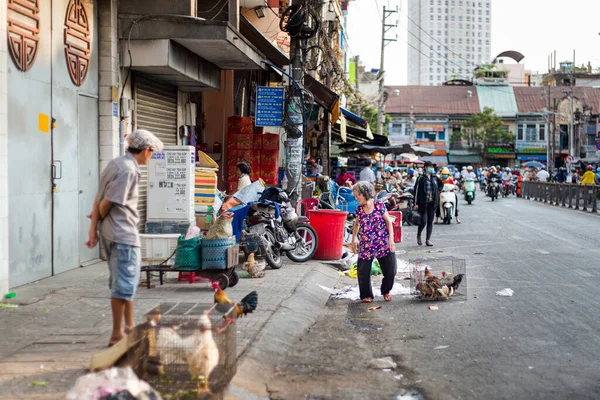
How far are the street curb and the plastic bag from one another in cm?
95

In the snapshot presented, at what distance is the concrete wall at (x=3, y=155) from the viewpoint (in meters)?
8.13

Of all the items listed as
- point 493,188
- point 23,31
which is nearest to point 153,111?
point 23,31

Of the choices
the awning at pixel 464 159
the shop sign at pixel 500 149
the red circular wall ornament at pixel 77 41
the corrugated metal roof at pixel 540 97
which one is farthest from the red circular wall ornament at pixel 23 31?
the corrugated metal roof at pixel 540 97

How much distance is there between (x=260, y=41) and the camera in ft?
57.8

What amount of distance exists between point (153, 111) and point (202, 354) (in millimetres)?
10415

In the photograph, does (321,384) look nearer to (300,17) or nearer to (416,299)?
(416,299)

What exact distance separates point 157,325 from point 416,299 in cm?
539

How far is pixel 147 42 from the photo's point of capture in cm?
1247

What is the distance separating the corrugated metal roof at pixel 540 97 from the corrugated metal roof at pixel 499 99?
741mm

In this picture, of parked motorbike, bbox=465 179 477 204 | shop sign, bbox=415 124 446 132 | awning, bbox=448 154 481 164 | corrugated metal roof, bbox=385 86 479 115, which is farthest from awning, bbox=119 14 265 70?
shop sign, bbox=415 124 446 132

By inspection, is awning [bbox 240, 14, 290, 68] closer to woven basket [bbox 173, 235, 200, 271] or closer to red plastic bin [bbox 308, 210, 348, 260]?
red plastic bin [bbox 308, 210, 348, 260]

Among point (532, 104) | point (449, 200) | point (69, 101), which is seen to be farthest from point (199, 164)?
point (532, 104)

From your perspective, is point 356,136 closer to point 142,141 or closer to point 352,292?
point 352,292

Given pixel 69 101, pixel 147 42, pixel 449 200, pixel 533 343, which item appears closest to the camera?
pixel 533 343
